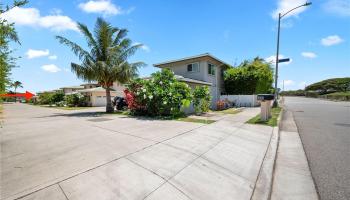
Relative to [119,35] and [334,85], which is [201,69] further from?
[334,85]

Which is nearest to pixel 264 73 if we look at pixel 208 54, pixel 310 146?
pixel 208 54

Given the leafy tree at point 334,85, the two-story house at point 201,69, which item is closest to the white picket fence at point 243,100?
the two-story house at point 201,69

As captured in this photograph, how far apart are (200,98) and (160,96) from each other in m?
3.52

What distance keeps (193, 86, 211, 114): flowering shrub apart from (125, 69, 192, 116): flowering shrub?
3.58ft

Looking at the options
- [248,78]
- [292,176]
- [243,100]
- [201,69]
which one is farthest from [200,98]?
[248,78]

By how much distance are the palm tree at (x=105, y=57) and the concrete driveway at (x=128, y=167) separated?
975 cm

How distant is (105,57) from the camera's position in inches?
629

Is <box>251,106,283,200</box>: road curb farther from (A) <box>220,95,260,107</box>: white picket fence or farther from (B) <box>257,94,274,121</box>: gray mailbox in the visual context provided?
(A) <box>220,95,260,107</box>: white picket fence

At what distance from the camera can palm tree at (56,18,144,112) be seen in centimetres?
1527

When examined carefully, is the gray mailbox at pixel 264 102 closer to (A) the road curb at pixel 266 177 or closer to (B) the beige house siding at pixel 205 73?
(A) the road curb at pixel 266 177

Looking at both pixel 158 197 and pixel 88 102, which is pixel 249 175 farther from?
pixel 88 102

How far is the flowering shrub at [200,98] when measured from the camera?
44.7 feet

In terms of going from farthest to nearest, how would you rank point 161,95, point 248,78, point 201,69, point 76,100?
point 76,100
point 248,78
point 201,69
point 161,95

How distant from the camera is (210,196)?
3.08m
